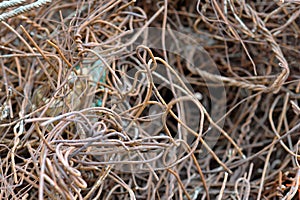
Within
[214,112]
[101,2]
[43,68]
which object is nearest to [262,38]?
[214,112]

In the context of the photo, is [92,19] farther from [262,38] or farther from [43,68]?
[262,38]

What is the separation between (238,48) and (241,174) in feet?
0.88

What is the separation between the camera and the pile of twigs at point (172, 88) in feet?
2.61

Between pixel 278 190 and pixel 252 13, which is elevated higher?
pixel 252 13

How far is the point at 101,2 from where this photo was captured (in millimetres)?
881

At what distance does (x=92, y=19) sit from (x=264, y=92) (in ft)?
1.13

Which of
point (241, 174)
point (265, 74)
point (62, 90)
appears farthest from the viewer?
point (265, 74)

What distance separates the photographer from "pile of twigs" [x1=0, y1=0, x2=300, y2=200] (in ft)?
2.61

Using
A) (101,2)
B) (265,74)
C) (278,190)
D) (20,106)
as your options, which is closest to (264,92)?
(265,74)

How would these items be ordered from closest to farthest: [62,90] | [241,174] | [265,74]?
1. [62,90]
2. [241,174]
3. [265,74]

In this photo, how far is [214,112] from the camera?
96cm

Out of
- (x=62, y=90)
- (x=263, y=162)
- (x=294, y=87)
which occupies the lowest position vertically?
(x=263, y=162)

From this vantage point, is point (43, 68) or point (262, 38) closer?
point (43, 68)

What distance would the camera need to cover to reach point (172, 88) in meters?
0.84
